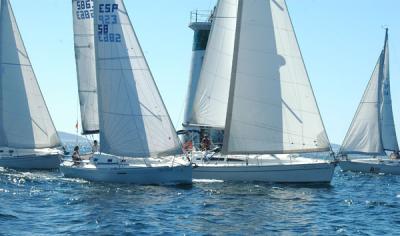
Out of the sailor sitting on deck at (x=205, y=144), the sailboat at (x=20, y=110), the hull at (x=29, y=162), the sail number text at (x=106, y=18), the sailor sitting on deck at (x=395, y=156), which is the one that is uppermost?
the sail number text at (x=106, y=18)

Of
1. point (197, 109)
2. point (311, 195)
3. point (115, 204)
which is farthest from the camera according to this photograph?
point (197, 109)

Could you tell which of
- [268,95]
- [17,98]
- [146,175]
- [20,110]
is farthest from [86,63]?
[268,95]

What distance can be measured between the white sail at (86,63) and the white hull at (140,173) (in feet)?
27.2

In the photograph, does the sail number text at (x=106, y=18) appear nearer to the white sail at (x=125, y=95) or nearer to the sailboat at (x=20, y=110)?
the white sail at (x=125, y=95)

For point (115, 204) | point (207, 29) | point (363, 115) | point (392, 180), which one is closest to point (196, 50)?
point (207, 29)

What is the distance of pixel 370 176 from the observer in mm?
48656

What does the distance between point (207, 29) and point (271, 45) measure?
63.8 feet

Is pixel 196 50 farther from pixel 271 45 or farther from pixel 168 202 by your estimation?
pixel 168 202

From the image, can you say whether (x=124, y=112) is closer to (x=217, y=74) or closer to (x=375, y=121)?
(x=217, y=74)

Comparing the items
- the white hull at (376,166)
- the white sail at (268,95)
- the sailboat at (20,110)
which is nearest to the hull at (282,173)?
the white sail at (268,95)

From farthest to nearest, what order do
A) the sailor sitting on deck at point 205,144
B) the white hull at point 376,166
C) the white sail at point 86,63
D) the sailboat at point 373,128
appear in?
the sailboat at point 373,128, the white hull at point 376,166, the white sail at point 86,63, the sailor sitting on deck at point 205,144

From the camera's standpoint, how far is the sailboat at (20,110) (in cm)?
4425

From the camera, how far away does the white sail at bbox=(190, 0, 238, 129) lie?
3928cm

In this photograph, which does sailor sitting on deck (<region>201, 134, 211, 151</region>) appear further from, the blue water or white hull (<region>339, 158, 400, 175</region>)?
white hull (<region>339, 158, 400, 175</region>)
